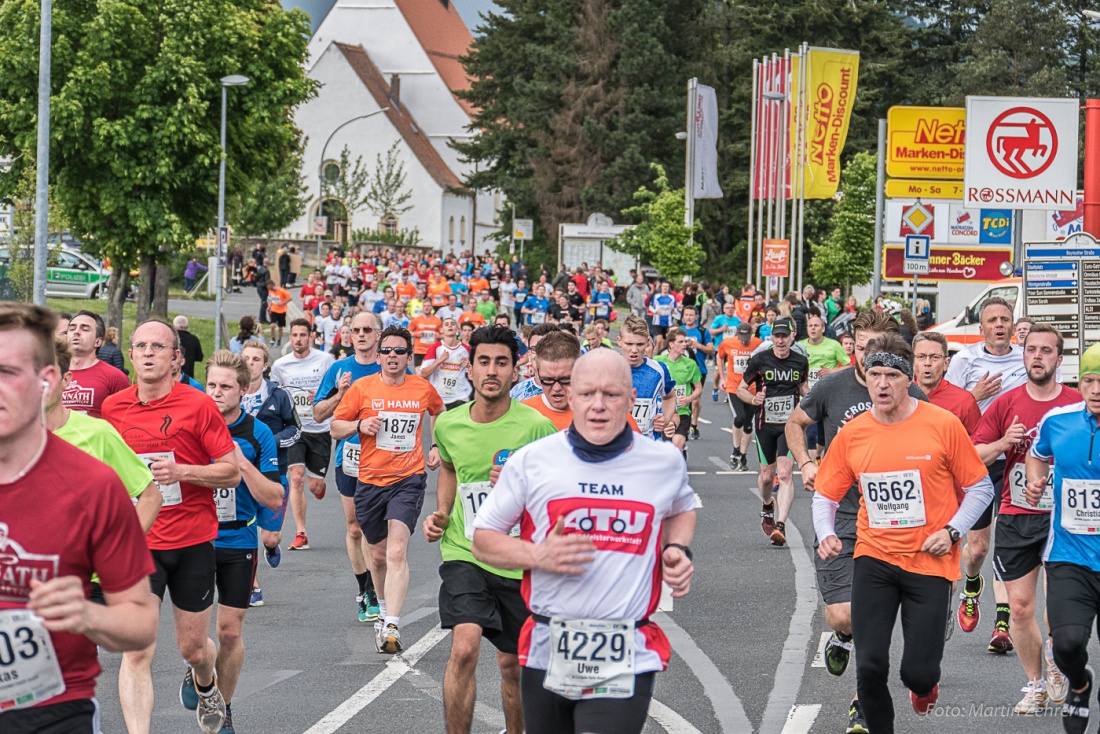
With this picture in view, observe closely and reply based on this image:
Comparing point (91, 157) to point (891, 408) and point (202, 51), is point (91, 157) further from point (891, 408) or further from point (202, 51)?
point (891, 408)

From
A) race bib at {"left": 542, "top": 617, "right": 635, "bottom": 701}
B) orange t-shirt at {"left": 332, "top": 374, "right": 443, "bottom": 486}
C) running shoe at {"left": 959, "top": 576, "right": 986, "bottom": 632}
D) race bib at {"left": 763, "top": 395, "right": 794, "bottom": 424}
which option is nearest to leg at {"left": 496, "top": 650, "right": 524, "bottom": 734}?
race bib at {"left": 542, "top": 617, "right": 635, "bottom": 701}

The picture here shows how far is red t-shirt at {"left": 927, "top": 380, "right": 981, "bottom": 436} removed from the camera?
9.02m

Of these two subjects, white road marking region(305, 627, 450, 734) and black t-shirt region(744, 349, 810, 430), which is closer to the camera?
white road marking region(305, 627, 450, 734)

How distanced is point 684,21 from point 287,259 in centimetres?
3002

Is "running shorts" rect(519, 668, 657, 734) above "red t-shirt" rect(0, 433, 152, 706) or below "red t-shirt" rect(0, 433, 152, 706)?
below

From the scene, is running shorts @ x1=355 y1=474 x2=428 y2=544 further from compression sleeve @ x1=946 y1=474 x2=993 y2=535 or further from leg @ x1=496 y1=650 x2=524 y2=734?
compression sleeve @ x1=946 y1=474 x2=993 y2=535

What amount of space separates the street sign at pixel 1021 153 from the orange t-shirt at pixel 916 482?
71.0ft

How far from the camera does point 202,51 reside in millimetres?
33875

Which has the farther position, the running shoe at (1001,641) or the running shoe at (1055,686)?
the running shoe at (1001,641)

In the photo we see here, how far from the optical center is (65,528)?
373 centimetres

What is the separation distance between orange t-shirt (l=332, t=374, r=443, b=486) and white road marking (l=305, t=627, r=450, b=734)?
3.37 ft

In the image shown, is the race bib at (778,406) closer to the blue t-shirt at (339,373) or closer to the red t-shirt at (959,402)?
the blue t-shirt at (339,373)

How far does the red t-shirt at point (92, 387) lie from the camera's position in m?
9.85

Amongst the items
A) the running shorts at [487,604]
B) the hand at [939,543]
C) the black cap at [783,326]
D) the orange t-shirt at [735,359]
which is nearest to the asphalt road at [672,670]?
the running shorts at [487,604]
